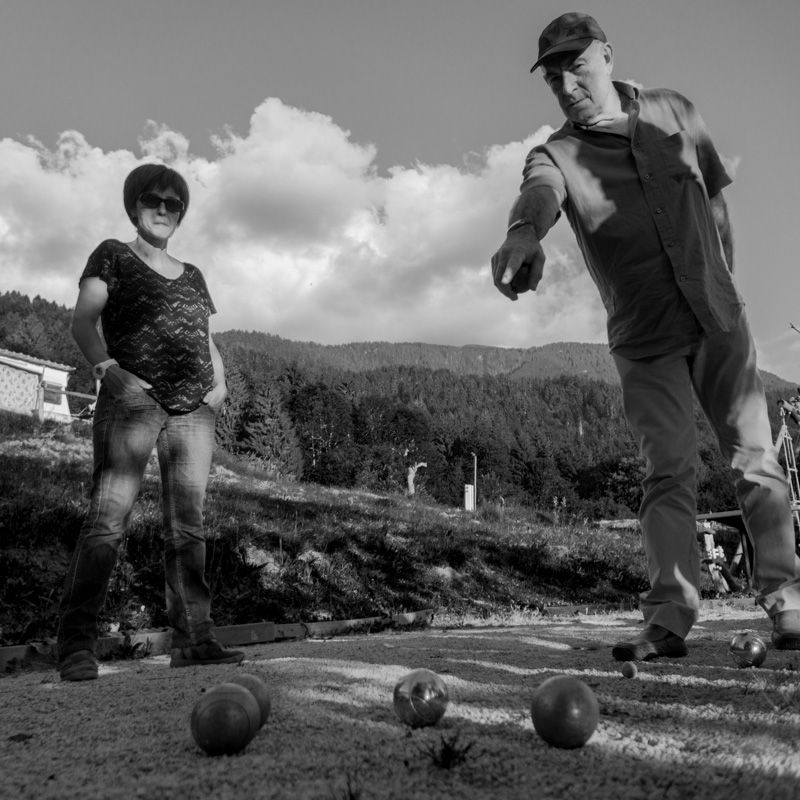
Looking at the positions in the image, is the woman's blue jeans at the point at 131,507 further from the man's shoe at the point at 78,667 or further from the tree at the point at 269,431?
the tree at the point at 269,431

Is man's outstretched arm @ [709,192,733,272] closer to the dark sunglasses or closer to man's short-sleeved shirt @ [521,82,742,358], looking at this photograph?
man's short-sleeved shirt @ [521,82,742,358]

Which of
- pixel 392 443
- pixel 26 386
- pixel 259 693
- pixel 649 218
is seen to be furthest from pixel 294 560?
pixel 392 443

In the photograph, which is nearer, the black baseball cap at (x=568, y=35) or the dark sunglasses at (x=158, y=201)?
the black baseball cap at (x=568, y=35)

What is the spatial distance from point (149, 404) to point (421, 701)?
6.89 ft

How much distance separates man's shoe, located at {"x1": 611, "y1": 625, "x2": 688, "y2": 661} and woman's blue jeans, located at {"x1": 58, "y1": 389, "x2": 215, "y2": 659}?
1.96 meters

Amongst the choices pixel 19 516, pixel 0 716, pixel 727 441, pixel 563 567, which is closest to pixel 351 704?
pixel 0 716

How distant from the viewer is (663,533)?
10.6ft

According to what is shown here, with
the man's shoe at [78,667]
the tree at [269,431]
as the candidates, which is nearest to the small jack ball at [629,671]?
the man's shoe at [78,667]

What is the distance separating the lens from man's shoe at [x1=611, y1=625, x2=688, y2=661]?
3021 millimetres

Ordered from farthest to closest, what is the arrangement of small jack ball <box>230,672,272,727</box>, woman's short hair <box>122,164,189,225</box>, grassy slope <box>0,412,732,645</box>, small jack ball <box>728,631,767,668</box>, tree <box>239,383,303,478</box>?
tree <box>239,383,303,478</box>, grassy slope <box>0,412,732,645</box>, woman's short hair <box>122,164,189,225</box>, small jack ball <box>728,631,767,668</box>, small jack ball <box>230,672,272,727</box>

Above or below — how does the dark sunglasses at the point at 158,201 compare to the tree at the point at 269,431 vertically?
below

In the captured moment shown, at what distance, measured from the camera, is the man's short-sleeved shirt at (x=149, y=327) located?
359 cm

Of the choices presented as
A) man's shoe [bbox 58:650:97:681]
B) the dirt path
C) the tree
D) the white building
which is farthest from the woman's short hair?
the tree

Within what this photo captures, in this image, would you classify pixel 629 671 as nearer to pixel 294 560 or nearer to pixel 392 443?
pixel 294 560
